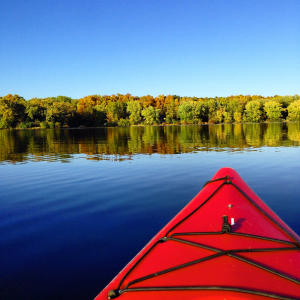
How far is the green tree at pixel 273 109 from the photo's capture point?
7694 centimetres

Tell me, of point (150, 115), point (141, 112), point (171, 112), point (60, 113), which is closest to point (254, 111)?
point (171, 112)

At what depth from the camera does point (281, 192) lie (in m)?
7.32

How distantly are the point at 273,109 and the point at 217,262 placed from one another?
274 ft

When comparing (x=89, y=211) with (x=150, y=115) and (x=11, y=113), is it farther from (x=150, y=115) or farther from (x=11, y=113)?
(x=150, y=115)

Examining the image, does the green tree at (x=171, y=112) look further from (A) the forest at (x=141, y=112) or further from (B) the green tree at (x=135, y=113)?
(B) the green tree at (x=135, y=113)

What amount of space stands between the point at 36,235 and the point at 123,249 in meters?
1.77

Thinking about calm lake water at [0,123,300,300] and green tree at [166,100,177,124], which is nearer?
calm lake water at [0,123,300,300]

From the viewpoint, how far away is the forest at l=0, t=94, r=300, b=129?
7656cm

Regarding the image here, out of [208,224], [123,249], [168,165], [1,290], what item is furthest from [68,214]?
[168,165]

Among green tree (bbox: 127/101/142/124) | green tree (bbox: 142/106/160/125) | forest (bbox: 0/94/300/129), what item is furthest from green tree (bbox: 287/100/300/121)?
green tree (bbox: 127/101/142/124)

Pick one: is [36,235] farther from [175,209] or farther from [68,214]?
[175,209]

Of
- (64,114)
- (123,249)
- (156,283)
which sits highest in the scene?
(64,114)

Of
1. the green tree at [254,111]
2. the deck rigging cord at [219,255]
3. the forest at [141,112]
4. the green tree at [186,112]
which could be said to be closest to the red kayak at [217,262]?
the deck rigging cord at [219,255]

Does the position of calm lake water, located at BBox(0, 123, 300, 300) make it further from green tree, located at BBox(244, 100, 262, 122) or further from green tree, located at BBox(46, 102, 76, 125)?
green tree, located at BBox(244, 100, 262, 122)
